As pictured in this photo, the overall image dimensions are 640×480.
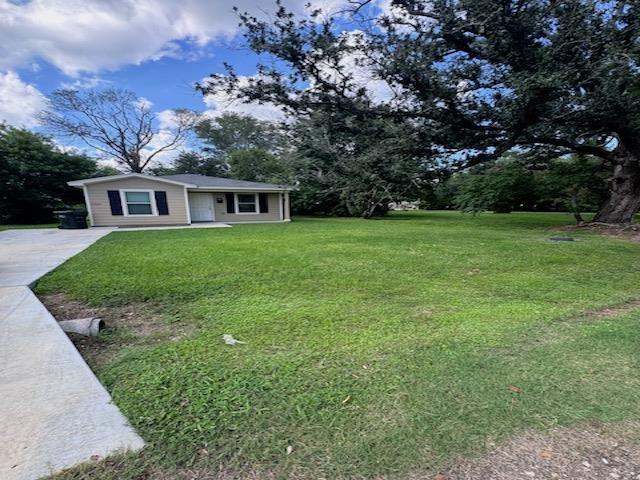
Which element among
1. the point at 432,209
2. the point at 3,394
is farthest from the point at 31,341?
the point at 432,209


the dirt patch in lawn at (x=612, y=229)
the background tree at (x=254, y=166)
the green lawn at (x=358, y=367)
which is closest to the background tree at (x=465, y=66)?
the green lawn at (x=358, y=367)

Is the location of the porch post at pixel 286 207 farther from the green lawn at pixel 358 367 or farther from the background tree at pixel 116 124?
the background tree at pixel 116 124

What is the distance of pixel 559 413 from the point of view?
1.77m

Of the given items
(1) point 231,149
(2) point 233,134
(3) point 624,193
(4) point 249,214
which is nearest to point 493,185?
(3) point 624,193

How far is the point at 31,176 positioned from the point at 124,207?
22.8 feet

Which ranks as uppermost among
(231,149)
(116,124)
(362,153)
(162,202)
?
(116,124)

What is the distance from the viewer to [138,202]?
1437cm

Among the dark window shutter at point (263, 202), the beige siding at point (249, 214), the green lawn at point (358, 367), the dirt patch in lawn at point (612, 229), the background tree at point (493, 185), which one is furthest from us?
the dark window shutter at point (263, 202)

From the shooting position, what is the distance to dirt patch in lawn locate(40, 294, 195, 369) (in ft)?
8.41

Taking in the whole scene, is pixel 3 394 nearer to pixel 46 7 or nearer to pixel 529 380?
pixel 529 380

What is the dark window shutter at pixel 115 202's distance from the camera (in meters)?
13.8

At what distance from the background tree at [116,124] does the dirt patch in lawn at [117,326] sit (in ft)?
84.3

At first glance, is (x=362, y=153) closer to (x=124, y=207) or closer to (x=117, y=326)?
(x=117, y=326)

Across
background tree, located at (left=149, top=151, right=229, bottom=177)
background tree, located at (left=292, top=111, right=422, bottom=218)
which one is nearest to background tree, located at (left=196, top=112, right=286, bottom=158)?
background tree, located at (left=149, top=151, right=229, bottom=177)
